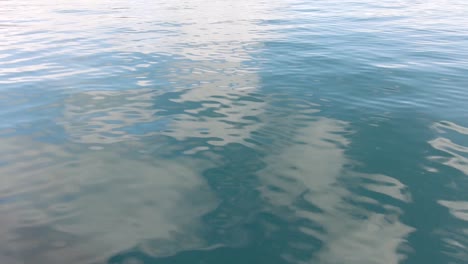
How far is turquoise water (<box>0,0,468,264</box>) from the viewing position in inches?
215

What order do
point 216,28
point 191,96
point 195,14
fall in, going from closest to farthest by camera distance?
point 191,96 → point 216,28 → point 195,14

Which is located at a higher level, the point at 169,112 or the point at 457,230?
the point at 169,112

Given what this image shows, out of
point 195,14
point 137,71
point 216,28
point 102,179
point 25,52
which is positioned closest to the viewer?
point 102,179

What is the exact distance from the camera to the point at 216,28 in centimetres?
2109

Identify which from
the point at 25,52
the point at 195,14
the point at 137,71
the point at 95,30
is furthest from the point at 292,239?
the point at 195,14

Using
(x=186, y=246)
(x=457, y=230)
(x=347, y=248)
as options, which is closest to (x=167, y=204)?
(x=186, y=246)

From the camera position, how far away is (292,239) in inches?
214

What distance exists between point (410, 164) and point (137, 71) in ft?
32.2

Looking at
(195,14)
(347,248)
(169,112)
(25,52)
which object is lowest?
(347,248)

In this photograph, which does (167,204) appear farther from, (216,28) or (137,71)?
(216,28)

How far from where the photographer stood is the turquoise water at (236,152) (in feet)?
17.9

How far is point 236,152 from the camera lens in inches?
311

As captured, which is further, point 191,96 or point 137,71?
point 137,71

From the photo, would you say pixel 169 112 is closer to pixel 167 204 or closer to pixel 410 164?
pixel 167 204
